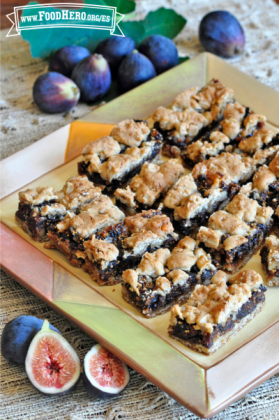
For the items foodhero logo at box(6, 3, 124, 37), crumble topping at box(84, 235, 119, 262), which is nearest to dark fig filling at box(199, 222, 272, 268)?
crumble topping at box(84, 235, 119, 262)

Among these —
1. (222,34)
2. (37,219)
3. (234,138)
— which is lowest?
(37,219)

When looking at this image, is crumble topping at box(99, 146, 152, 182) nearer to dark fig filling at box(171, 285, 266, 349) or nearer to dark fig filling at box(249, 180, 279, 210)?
dark fig filling at box(249, 180, 279, 210)

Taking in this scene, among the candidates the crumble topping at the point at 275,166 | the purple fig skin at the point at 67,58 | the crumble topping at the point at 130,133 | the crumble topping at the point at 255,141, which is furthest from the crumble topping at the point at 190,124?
the purple fig skin at the point at 67,58

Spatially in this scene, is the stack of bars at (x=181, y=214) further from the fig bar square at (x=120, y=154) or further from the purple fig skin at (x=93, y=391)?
the purple fig skin at (x=93, y=391)

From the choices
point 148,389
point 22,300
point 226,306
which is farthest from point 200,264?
point 22,300

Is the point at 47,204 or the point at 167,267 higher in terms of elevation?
the point at 167,267

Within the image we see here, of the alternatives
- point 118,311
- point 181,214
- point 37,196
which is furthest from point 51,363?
point 181,214

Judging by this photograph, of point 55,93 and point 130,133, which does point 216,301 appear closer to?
point 130,133
